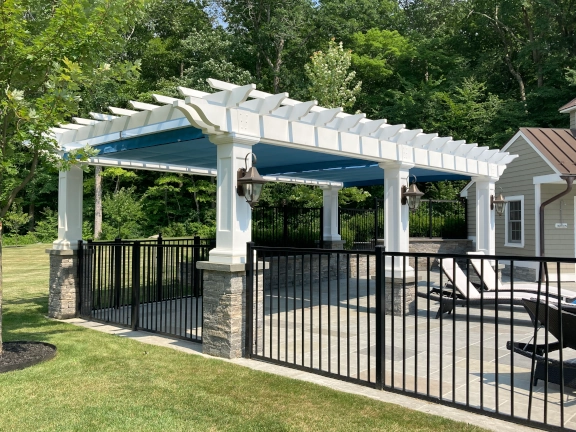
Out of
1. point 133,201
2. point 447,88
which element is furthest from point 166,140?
point 447,88

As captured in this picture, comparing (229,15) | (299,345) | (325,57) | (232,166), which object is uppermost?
(229,15)

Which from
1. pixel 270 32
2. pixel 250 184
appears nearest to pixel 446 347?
pixel 250 184

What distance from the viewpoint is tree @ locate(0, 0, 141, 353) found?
5.39m

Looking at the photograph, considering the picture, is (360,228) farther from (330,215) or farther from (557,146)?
(557,146)

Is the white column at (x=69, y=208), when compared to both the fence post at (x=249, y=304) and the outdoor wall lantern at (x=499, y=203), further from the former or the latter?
the outdoor wall lantern at (x=499, y=203)

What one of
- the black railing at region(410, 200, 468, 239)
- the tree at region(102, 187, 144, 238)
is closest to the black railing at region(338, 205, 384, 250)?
the black railing at region(410, 200, 468, 239)

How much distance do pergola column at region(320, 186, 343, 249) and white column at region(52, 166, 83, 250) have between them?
7790 mm

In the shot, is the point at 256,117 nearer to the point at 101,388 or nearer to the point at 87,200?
the point at 101,388

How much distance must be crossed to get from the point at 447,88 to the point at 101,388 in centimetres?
2739

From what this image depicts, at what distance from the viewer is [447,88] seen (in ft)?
92.5

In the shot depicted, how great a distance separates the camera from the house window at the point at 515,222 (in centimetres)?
1493

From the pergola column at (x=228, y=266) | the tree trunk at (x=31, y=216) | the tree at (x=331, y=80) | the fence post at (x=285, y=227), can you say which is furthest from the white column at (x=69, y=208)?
the tree trunk at (x=31, y=216)

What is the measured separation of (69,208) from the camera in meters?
8.74

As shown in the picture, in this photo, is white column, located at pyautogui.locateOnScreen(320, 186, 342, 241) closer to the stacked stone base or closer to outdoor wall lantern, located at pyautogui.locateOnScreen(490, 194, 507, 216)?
outdoor wall lantern, located at pyautogui.locateOnScreen(490, 194, 507, 216)
